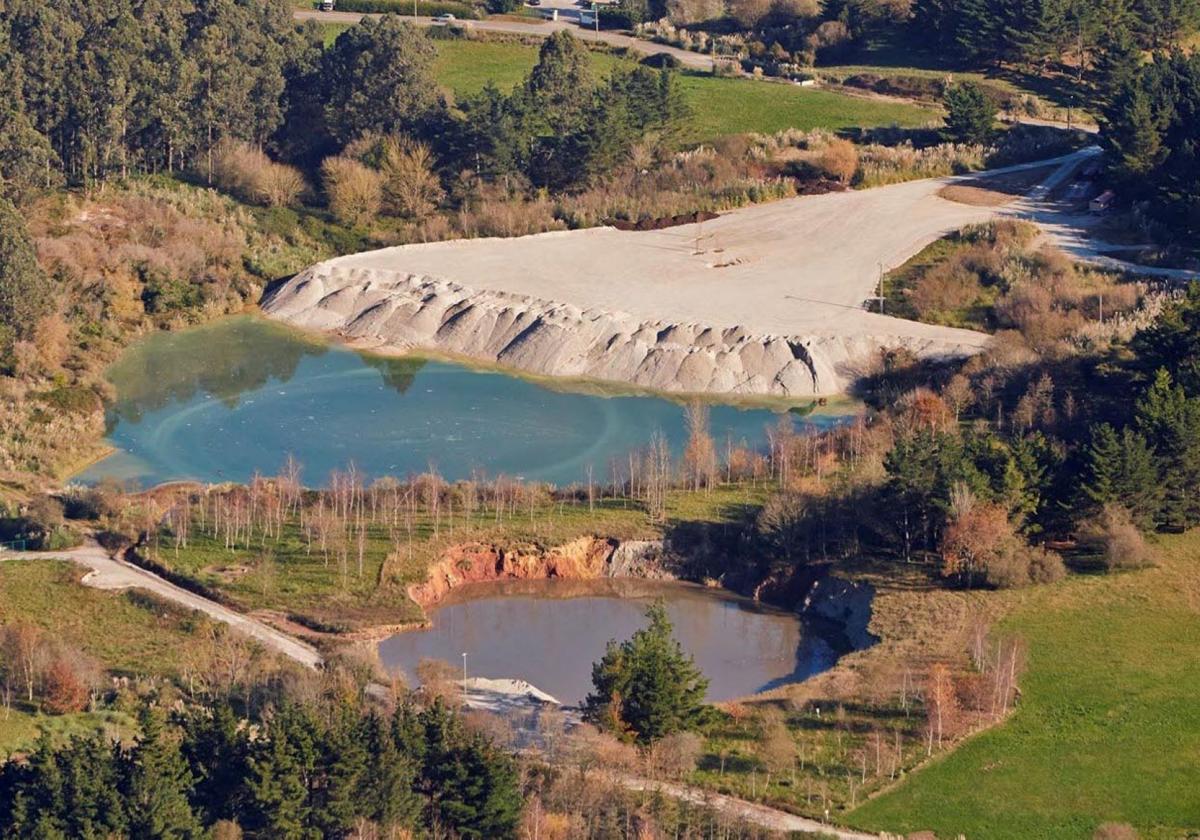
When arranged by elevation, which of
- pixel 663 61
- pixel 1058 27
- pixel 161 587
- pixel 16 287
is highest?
pixel 1058 27

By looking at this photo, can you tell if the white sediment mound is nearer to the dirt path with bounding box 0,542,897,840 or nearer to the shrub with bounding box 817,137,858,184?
the shrub with bounding box 817,137,858,184

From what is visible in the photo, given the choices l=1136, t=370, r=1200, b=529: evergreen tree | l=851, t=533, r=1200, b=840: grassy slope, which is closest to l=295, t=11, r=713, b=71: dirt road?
l=1136, t=370, r=1200, b=529: evergreen tree

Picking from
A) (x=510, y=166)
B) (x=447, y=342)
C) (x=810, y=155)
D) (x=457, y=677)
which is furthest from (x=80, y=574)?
(x=810, y=155)

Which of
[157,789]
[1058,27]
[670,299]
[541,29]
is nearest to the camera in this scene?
[157,789]

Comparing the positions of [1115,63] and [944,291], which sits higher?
[1115,63]

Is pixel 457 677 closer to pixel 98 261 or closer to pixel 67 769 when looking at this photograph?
pixel 67 769

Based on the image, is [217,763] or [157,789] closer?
[157,789]

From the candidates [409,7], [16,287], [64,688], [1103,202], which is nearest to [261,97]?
[16,287]

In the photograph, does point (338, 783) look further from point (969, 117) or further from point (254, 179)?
point (969, 117)
